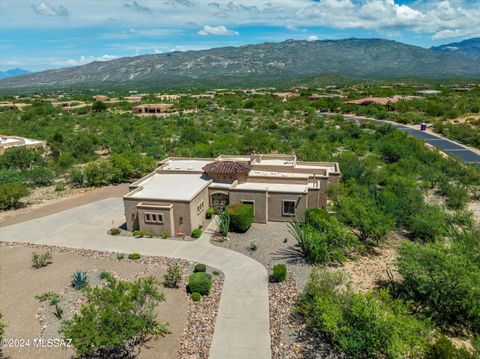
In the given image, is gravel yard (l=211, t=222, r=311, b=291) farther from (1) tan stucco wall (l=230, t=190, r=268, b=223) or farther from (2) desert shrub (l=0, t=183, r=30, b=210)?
(2) desert shrub (l=0, t=183, r=30, b=210)

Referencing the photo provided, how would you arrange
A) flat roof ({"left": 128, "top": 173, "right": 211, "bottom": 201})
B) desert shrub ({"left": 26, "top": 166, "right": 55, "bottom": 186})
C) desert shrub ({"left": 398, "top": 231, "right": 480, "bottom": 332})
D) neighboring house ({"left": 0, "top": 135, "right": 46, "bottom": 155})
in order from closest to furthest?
desert shrub ({"left": 398, "top": 231, "right": 480, "bottom": 332}) → flat roof ({"left": 128, "top": 173, "right": 211, "bottom": 201}) → desert shrub ({"left": 26, "top": 166, "right": 55, "bottom": 186}) → neighboring house ({"left": 0, "top": 135, "right": 46, "bottom": 155})

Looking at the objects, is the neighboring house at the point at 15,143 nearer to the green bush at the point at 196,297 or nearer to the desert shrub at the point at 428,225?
the green bush at the point at 196,297

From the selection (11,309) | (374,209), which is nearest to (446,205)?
(374,209)

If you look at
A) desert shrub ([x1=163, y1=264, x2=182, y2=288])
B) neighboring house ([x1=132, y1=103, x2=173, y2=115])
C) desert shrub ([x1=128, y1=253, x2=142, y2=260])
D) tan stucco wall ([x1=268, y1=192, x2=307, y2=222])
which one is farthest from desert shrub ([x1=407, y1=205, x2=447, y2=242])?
neighboring house ([x1=132, y1=103, x2=173, y2=115])

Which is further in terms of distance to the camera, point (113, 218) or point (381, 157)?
point (381, 157)

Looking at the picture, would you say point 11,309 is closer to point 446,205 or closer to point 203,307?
point 203,307
